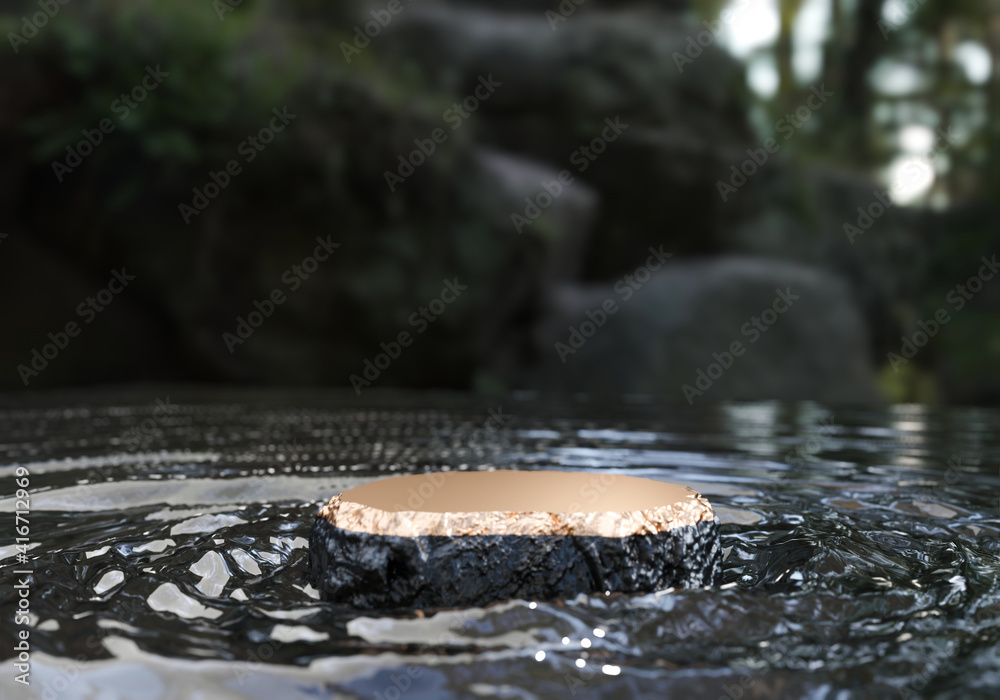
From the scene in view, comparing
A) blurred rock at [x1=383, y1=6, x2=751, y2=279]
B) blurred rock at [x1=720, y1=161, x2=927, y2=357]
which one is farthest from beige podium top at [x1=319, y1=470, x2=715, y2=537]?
blurred rock at [x1=720, y1=161, x2=927, y2=357]

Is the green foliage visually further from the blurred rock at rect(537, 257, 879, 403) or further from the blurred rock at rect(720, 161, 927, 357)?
the blurred rock at rect(720, 161, 927, 357)

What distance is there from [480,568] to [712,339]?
888cm

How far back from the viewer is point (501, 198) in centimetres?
1041

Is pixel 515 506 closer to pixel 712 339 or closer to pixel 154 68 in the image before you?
pixel 712 339

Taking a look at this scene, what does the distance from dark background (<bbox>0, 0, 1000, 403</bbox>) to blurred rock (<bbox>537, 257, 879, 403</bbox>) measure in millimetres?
35

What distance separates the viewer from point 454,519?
193 centimetres

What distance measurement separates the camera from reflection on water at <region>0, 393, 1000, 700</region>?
154 cm

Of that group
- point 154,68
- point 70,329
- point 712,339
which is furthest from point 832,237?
point 70,329

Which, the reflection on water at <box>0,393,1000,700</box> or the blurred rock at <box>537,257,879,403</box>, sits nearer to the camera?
the reflection on water at <box>0,393,1000,700</box>

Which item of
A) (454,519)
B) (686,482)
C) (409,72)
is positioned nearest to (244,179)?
(409,72)

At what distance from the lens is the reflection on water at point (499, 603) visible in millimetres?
1545

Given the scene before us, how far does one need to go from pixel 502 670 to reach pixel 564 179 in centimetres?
1037

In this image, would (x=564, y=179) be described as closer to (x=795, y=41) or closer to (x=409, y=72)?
(x=409, y=72)

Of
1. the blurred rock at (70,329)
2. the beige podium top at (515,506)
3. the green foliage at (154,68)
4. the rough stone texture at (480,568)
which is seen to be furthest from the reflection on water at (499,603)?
the green foliage at (154,68)
